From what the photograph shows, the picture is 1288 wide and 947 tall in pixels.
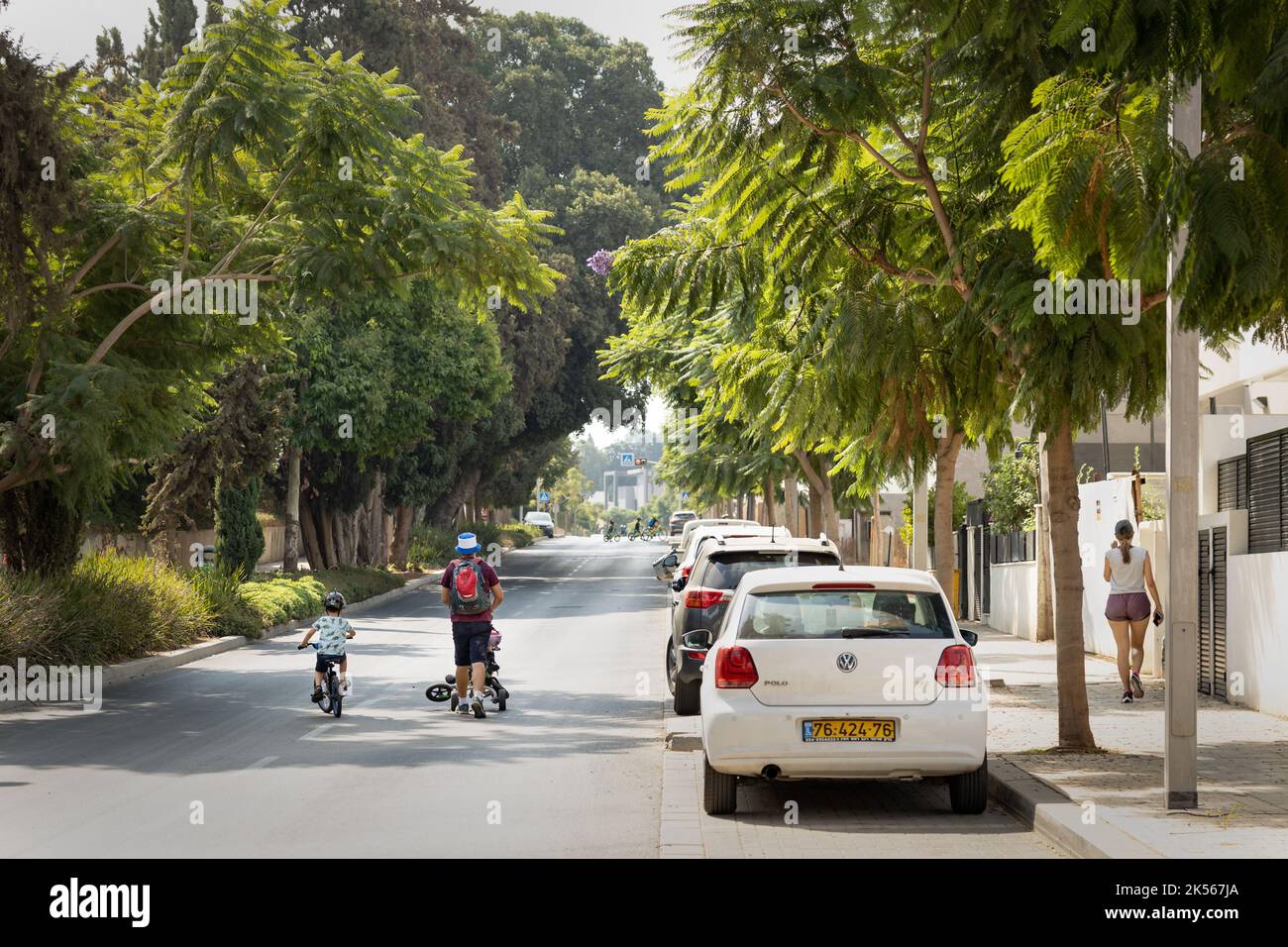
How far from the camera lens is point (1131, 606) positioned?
16.8m

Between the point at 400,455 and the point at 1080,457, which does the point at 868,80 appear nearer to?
the point at 1080,457

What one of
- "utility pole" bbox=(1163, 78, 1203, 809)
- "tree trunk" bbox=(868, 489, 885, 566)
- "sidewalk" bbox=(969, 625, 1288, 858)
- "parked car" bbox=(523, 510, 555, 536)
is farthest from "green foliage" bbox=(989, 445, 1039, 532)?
"parked car" bbox=(523, 510, 555, 536)

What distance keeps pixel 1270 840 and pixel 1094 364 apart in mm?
3613

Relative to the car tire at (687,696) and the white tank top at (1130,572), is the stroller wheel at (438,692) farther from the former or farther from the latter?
the white tank top at (1130,572)

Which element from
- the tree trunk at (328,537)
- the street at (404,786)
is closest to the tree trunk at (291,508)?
the tree trunk at (328,537)

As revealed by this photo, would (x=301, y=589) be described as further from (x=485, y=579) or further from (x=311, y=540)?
(x=485, y=579)

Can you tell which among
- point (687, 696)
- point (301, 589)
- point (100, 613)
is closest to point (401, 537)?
point (301, 589)

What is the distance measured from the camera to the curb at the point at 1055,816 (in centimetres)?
841

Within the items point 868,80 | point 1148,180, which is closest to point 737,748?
point 1148,180

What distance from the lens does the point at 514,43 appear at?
67750mm

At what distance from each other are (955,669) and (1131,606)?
709 centimetres

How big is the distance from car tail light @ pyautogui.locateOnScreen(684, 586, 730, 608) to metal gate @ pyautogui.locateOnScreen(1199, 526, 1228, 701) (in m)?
5.29

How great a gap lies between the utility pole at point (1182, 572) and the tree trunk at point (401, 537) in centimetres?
4425

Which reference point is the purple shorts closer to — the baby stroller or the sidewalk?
the sidewalk
